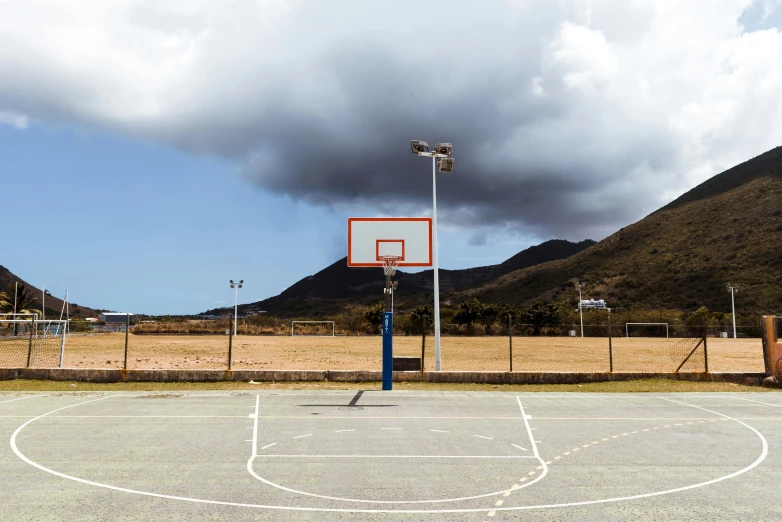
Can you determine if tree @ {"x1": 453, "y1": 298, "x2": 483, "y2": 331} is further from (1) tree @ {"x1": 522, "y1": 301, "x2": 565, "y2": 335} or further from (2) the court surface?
(2) the court surface

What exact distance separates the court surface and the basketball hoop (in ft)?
17.1

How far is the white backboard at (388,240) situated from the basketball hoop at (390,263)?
0.16 metres

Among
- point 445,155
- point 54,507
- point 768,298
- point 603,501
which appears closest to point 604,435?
point 603,501

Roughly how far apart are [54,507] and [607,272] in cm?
12225

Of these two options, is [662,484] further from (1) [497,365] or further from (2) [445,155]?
(1) [497,365]

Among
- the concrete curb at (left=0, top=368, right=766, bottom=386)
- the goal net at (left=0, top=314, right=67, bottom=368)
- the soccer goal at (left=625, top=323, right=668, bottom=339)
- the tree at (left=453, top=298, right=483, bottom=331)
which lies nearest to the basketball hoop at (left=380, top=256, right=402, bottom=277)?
the concrete curb at (left=0, top=368, right=766, bottom=386)

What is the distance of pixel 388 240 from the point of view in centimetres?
2233

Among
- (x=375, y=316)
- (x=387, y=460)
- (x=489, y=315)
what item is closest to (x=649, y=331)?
(x=489, y=315)

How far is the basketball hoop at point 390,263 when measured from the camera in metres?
20.8

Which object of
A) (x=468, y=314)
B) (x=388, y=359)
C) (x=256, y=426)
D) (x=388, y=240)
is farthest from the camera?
(x=468, y=314)

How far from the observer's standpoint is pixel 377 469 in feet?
31.2

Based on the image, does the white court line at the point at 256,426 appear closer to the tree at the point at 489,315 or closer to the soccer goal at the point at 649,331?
the soccer goal at the point at 649,331

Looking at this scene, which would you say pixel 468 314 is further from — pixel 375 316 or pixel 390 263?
pixel 390 263

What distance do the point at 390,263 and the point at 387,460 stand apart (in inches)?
465
